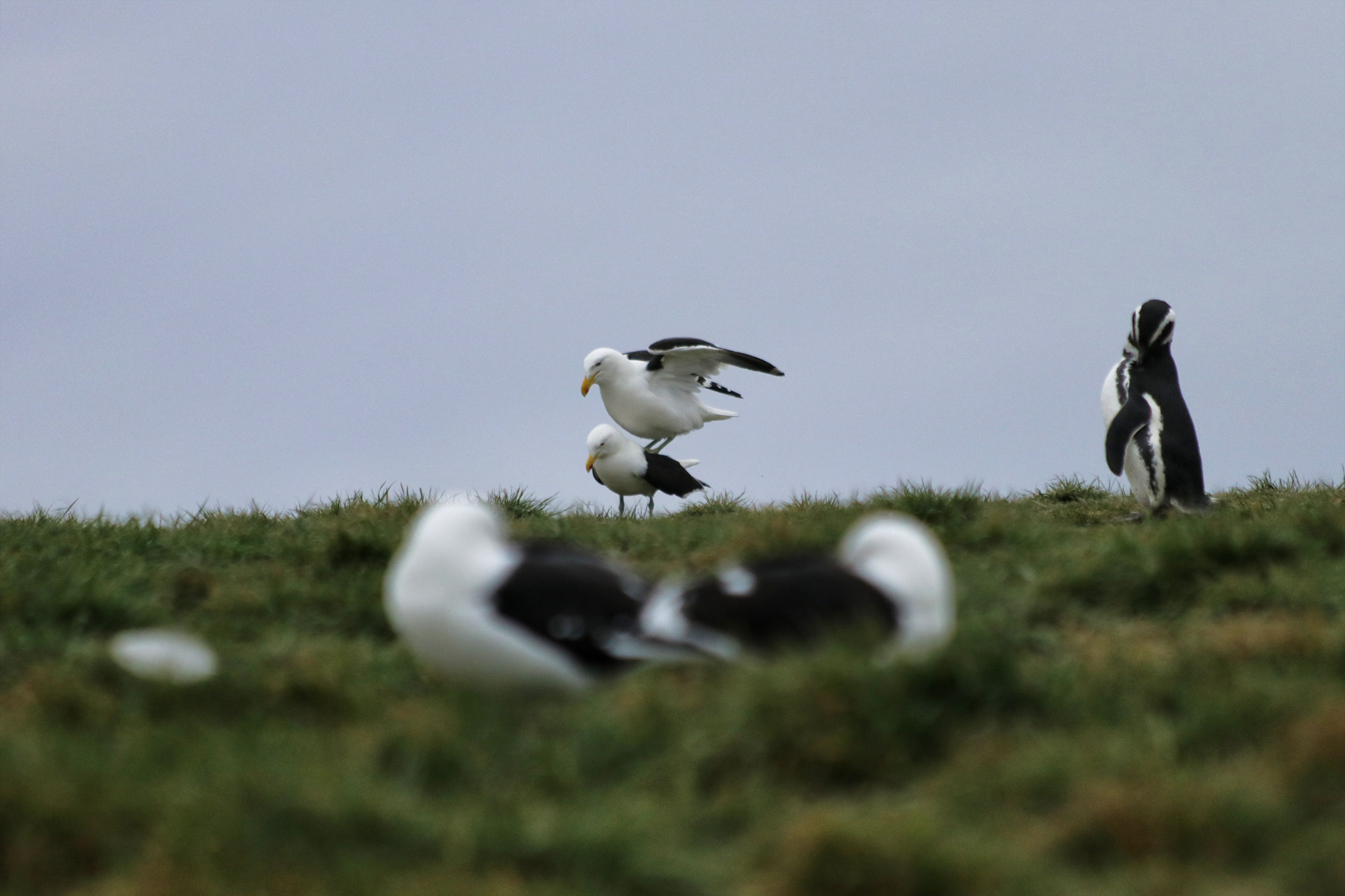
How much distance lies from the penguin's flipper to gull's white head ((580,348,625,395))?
5.73 meters

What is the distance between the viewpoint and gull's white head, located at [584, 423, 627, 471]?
12992 mm

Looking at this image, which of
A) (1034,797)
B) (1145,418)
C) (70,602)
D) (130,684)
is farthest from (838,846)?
(1145,418)

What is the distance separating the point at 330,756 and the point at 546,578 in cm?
85

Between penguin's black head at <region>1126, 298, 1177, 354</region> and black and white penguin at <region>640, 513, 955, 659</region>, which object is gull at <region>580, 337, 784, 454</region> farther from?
black and white penguin at <region>640, 513, 955, 659</region>

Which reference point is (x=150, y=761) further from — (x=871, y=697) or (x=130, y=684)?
(x=871, y=697)

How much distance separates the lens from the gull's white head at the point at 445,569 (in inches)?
163

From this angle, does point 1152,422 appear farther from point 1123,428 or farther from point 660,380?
point 660,380

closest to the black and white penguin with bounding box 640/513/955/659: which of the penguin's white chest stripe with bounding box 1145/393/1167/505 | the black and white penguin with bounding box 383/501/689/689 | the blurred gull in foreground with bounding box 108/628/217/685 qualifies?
the black and white penguin with bounding box 383/501/689/689

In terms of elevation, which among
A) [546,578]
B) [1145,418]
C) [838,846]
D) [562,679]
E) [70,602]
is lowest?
[838,846]

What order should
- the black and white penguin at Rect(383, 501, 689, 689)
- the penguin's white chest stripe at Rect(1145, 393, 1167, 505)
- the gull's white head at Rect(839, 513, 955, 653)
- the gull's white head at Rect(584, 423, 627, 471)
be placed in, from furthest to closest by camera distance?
the gull's white head at Rect(584, 423, 627, 471) → the penguin's white chest stripe at Rect(1145, 393, 1167, 505) → the gull's white head at Rect(839, 513, 955, 653) → the black and white penguin at Rect(383, 501, 689, 689)

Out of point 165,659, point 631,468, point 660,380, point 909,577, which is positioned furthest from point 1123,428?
point 165,659

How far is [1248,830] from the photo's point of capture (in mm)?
3248

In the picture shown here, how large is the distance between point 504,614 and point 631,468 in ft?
29.2

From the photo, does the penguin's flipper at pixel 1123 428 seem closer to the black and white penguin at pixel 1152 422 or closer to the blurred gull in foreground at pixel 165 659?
the black and white penguin at pixel 1152 422
